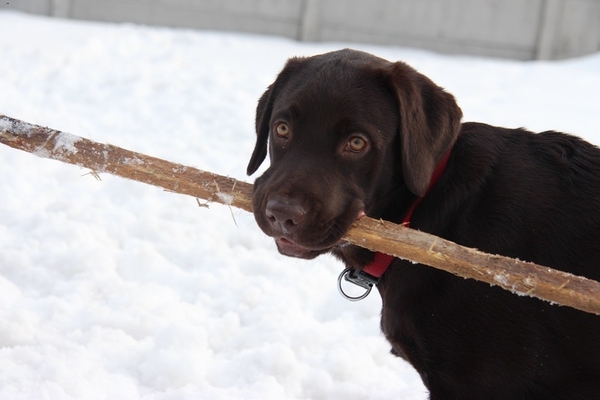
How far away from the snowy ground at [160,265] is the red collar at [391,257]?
905 mm

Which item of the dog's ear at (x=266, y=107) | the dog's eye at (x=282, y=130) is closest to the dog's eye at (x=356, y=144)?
the dog's eye at (x=282, y=130)

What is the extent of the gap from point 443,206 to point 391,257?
0.98ft

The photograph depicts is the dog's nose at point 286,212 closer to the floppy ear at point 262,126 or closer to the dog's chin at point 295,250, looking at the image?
the dog's chin at point 295,250

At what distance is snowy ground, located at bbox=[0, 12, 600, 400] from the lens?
3.88 metres

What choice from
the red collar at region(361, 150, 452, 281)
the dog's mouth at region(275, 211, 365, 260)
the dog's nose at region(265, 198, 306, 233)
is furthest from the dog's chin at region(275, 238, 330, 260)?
the red collar at region(361, 150, 452, 281)

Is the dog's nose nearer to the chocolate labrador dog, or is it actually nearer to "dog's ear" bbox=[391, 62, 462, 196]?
the chocolate labrador dog

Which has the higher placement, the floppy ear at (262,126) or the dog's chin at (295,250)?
the floppy ear at (262,126)

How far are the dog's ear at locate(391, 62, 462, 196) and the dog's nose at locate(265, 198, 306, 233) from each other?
0.49 metres

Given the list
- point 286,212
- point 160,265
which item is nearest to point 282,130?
point 286,212

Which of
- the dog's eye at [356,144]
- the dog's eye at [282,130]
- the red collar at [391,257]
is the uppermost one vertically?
the dog's eye at [356,144]

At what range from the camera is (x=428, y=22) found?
11.8 metres

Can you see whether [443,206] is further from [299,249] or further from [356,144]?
[299,249]

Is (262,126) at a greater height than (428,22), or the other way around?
(262,126)

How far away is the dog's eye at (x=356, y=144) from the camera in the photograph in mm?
3119
